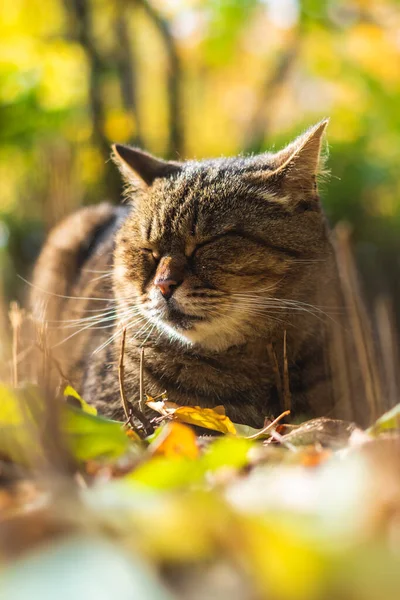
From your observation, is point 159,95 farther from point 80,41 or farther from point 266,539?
point 266,539

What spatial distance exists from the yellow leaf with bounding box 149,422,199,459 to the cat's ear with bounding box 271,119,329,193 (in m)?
1.02

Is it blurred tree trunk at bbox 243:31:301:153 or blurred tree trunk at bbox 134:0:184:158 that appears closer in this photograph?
blurred tree trunk at bbox 134:0:184:158

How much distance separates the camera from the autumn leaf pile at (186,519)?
0.55 meters

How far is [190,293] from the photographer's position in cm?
176

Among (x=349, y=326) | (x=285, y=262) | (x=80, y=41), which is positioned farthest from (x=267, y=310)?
(x=80, y=41)

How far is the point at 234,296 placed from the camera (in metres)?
1.75

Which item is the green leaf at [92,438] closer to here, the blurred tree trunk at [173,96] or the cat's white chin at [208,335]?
the cat's white chin at [208,335]

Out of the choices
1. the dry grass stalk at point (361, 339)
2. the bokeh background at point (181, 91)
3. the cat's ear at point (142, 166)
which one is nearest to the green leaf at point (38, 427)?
the dry grass stalk at point (361, 339)

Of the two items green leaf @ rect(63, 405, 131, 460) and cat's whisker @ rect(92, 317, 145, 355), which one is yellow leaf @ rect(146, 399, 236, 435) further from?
cat's whisker @ rect(92, 317, 145, 355)

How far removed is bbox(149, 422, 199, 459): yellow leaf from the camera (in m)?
1.02

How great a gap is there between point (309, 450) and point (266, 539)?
0.51m

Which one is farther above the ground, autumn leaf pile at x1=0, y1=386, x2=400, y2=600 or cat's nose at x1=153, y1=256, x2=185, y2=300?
cat's nose at x1=153, y1=256, x2=185, y2=300

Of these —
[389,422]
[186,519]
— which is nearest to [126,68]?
[389,422]

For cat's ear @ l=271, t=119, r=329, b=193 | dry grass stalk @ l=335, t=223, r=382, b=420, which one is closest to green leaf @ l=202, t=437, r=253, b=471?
dry grass stalk @ l=335, t=223, r=382, b=420
